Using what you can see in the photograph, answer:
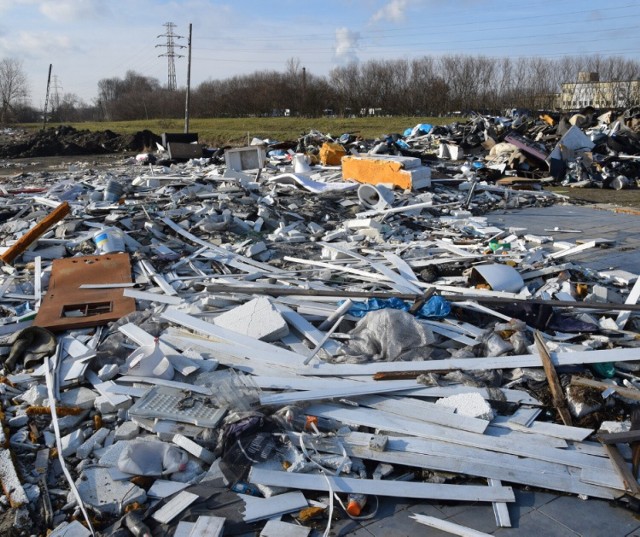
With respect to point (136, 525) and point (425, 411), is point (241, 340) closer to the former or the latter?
point (425, 411)

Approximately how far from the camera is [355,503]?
3.25 meters

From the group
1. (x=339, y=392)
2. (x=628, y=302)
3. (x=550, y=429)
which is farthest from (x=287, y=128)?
(x=550, y=429)

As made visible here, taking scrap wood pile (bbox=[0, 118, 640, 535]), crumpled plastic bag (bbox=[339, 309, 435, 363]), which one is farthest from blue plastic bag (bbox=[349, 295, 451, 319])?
crumpled plastic bag (bbox=[339, 309, 435, 363])

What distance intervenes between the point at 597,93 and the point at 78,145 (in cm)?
4150

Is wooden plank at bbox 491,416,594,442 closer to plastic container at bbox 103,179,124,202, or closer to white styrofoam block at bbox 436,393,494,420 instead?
white styrofoam block at bbox 436,393,494,420

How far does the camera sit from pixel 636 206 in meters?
12.5

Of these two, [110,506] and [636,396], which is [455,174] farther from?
[110,506]

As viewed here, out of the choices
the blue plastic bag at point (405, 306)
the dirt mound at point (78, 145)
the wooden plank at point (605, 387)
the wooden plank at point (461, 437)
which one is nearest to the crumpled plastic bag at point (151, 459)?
the wooden plank at point (461, 437)

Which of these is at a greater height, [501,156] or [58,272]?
[501,156]

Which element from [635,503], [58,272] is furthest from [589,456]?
[58,272]

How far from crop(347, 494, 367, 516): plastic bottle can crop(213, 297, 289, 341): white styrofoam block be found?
1.99m

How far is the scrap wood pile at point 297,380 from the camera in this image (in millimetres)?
3377

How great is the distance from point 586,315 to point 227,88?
5403 centimetres

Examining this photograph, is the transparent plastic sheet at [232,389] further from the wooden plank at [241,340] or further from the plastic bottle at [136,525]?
the plastic bottle at [136,525]
